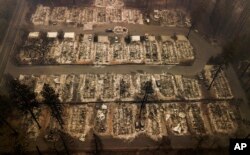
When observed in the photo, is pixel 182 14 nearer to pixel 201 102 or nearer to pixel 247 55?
pixel 247 55

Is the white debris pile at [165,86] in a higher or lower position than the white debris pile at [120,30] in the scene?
lower

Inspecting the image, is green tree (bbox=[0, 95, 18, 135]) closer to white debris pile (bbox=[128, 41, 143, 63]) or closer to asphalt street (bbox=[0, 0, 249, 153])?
asphalt street (bbox=[0, 0, 249, 153])

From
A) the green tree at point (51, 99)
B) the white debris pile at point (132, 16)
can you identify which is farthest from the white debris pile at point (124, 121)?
the white debris pile at point (132, 16)

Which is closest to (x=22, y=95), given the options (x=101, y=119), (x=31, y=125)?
(x=31, y=125)

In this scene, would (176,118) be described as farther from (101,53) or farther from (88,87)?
(101,53)

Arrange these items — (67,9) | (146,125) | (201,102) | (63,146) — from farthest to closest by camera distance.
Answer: (67,9) < (201,102) < (146,125) < (63,146)

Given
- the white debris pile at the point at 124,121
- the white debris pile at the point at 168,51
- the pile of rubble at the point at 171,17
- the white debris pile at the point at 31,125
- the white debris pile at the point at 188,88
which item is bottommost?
the white debris pile at the point at 31,125

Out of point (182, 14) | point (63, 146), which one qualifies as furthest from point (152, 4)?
point (63, 146)

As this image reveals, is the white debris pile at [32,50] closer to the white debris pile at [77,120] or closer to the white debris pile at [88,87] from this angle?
the white debris pile at [88,87]
